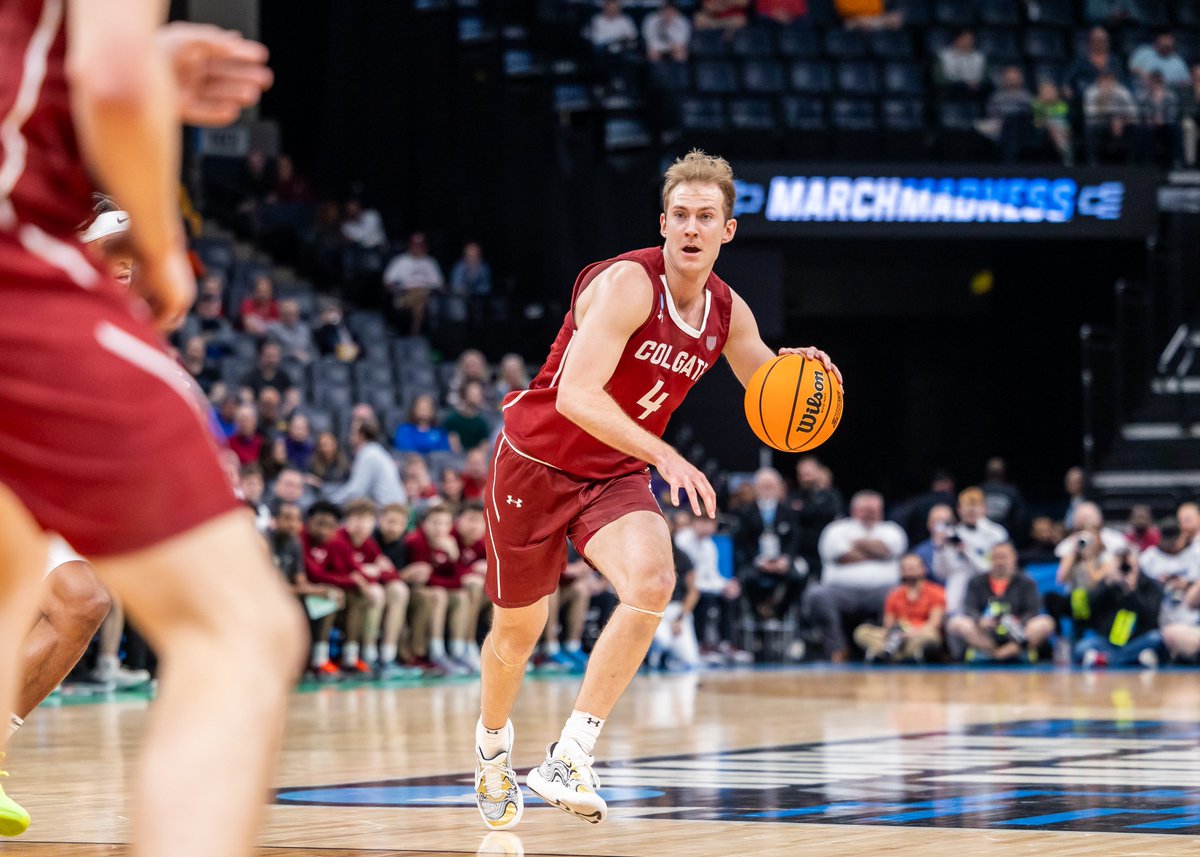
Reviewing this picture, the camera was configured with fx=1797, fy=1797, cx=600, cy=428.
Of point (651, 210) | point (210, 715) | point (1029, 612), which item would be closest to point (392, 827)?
point (210, 715)

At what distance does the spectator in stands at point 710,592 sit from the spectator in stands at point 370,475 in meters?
2.65

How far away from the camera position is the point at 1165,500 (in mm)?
17797

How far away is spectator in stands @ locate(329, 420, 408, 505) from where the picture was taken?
13883 mm

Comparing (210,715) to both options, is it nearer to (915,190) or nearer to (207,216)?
(915,190)

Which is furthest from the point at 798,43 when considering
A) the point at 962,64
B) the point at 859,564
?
the point at 859,564

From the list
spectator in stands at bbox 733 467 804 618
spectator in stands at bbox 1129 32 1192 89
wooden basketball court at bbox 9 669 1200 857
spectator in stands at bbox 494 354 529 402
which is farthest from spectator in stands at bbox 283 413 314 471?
spectator in stands at bbox 1129 32 1192 89

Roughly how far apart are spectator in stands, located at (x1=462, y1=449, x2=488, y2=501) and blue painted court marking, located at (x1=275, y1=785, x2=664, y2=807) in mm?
8198

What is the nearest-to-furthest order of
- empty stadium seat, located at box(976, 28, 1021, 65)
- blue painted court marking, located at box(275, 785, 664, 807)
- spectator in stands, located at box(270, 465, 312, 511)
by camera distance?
blue painted court marking, located at box(275, 785, 664, 807) < spectator in stands, located at box(270, 465, 312, 511) < empty stadium seat, located at box(976, 28, 1021, 65)

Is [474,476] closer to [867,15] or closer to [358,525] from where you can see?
[358,525]

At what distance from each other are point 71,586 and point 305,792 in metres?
1.37

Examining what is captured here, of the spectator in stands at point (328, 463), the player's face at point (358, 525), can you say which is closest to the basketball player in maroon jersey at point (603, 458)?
the player's face at point (358, 525)

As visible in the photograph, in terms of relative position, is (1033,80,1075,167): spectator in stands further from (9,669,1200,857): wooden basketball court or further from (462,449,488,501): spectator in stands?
(9,669,1200,857): wooden basketball court

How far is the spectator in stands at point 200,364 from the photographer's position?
1420cm

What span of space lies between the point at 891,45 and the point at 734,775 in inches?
564
